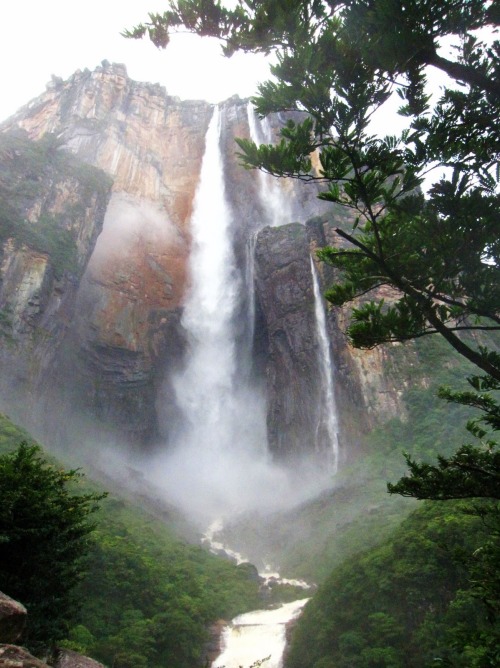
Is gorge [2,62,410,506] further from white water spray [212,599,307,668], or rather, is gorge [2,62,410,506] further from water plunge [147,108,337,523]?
white water spray [212,599,307,668]

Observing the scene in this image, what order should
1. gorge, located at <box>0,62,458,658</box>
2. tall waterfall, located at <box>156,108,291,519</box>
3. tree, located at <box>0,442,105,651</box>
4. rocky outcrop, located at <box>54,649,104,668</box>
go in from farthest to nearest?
tall waterfall, located at <box>156,108,291,519</box>
gorge, located at <box>0,62,458,658</box>
rocky outcrop, located at <box>54,649,104,668</box>
tree, located at <box>0,442,105,651</box>

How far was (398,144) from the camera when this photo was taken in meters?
5.43

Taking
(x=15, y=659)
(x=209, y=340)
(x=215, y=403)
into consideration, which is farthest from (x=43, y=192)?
(x=15, y=659)

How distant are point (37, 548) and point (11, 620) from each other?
3.06ft

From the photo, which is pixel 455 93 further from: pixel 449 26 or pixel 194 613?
pixel 194 613

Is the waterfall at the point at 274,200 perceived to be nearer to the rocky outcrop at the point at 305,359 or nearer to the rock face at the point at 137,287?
the rock face at the point at 137,287

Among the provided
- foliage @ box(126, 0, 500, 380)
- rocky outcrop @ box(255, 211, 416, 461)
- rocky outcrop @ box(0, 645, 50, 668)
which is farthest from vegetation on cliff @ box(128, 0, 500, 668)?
rocky outcrop @ box(255, 211, 416, 461)

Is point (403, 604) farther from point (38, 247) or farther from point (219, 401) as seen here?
point (219, 401)

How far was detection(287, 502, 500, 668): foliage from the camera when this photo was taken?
6895 millimetres

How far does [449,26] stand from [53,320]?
77.7ft

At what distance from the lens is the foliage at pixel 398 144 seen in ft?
17.5

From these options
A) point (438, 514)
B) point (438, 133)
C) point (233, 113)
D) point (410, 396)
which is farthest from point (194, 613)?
point (233, 113)

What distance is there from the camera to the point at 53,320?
24875mm

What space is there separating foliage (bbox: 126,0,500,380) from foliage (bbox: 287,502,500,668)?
118 inches
